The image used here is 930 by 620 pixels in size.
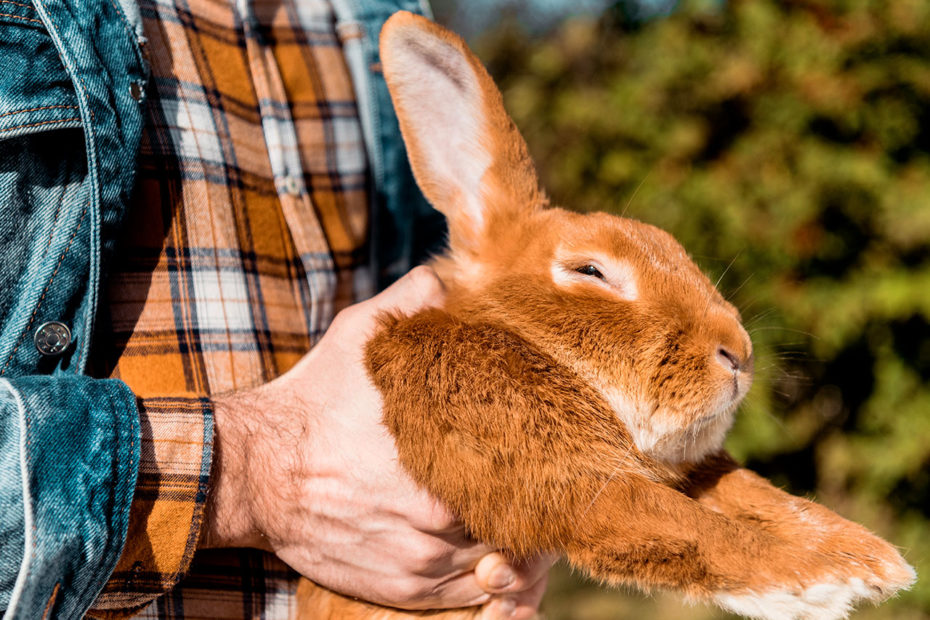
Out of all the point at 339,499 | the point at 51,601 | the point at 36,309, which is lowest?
the point at 339,499

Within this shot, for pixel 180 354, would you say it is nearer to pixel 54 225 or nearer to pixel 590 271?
pixel 54 225

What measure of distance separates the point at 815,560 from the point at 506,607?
0.71 m

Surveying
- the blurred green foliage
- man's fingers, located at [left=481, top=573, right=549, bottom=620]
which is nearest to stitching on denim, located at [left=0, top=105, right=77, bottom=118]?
man's fingers, located at [left=481, top=573, right=549, bottom=620]

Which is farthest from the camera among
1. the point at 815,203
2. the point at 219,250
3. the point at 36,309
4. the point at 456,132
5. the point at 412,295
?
the point at 815,203

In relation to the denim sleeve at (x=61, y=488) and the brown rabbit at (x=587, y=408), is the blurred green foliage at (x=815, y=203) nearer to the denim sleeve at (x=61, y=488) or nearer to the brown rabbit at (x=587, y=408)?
the brown rabbit at (x=587, y=408)

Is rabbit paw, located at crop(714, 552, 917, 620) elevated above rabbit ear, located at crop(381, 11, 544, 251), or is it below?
below

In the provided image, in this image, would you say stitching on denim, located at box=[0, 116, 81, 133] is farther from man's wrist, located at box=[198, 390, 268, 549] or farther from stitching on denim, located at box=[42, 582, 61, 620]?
stitching on denim, located at box=[42, 582, 61, 620]

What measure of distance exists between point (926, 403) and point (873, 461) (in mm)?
348

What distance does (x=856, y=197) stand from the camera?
11.1 feet

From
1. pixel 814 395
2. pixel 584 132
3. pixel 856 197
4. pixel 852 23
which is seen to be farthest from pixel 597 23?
pixel 814 395

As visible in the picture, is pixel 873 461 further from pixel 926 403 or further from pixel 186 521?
pixel 186 521

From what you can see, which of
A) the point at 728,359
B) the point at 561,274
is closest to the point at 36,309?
the point at 561,274

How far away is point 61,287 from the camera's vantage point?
157 centimetres

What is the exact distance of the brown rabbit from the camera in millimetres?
1444
